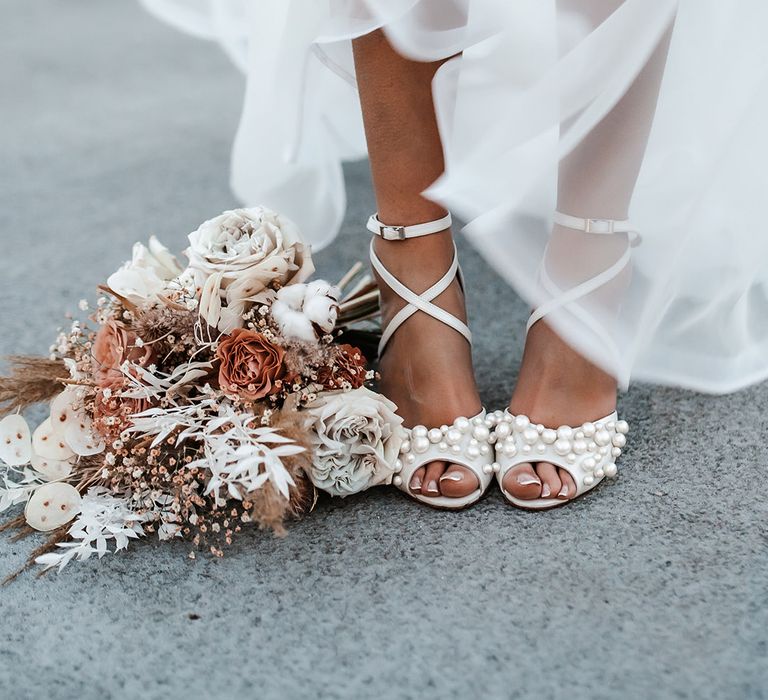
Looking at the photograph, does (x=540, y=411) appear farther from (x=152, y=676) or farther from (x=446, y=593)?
(x=152, y=676)

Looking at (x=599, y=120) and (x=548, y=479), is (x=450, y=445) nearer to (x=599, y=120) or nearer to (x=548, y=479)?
(x=548, y=479)

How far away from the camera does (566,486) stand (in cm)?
83

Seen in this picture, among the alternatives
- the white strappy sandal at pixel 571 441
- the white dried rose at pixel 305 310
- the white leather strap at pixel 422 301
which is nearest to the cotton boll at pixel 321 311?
the white dried rose at pixel 305 310

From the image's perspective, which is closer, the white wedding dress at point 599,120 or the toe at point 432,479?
the white wedding dress at point 599,120

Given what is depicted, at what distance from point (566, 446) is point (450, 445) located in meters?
0.11

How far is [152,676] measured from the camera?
666 mm

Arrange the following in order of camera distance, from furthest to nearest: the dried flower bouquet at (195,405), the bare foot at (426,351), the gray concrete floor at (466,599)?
the bare foot at (426,351) → the dried flower bouquet at (195,405) → the gray concrete floor at (466,599)

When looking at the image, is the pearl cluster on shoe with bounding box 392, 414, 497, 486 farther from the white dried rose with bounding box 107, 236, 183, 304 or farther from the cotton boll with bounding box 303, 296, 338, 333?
the white dried rose with bounding box 107, 236, 183, 304

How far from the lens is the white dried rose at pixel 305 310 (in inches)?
31.8

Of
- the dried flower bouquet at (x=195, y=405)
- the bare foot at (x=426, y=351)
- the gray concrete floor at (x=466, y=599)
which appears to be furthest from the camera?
the bare foot at (x=426, y=351)

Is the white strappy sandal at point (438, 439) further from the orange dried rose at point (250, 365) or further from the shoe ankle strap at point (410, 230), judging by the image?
the orange dried rose at point (250, 365)

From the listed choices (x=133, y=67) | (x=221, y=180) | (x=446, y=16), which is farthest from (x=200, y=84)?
(x=446, y=16)

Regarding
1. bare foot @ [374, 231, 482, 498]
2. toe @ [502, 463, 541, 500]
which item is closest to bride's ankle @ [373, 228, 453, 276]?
bare foot @ [374, 231, 482, 498]

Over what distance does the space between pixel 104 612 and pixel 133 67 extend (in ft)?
7.36
